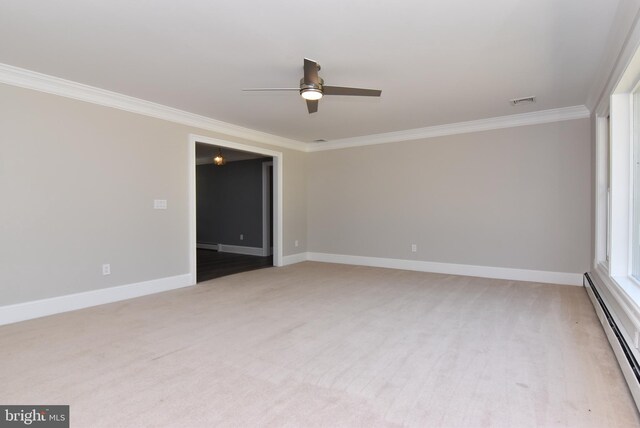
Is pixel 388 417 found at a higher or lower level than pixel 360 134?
lower

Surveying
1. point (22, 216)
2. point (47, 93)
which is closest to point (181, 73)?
point (47, 93)

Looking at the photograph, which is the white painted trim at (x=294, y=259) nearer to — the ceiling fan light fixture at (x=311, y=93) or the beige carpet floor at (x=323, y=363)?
the beige carpet floor at (x=323, y=363)

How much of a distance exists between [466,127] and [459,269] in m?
2.24

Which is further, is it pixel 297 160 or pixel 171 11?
pixel 297 160

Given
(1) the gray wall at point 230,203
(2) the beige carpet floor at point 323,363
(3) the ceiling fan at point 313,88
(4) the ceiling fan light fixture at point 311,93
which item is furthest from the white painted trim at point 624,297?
(1) the gray wall at point 230,203

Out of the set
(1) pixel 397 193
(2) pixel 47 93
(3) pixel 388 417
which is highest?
(2) pixel 47 93

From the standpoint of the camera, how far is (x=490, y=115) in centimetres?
495

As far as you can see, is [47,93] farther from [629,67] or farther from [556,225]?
[556,225]

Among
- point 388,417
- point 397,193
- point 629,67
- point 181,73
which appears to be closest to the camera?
point 388,417

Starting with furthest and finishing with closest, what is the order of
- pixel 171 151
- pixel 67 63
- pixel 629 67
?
pixel 171 151 → pixel 67 63 → pixel 629 67

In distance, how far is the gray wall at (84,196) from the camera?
3367 millimetres

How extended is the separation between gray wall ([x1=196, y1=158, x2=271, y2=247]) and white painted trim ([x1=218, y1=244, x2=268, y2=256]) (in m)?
0.09

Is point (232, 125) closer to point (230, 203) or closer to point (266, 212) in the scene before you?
point (266, 212)

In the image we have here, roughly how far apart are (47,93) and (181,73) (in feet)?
4.80
